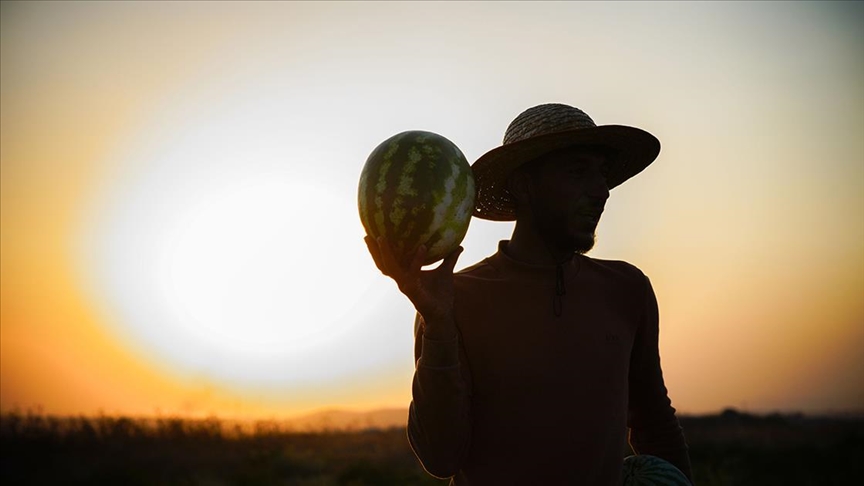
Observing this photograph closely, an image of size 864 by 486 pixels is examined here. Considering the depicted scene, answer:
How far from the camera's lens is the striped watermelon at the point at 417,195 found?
8.50 feet

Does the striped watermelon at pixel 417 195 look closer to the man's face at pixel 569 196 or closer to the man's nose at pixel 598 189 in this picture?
→ the man's face at pixel 569 196

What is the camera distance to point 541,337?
114 inches

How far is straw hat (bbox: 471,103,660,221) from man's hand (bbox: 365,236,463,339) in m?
0.70

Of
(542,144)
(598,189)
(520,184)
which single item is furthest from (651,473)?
(542,144)

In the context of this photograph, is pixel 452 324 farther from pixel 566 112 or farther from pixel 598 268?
pixel 566 112

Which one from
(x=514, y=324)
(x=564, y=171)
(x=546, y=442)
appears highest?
(x=564, y=171)

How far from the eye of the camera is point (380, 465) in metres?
16.8

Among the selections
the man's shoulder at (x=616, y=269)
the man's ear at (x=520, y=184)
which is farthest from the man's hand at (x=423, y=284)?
the man's shoulder at (x=616, y=269)

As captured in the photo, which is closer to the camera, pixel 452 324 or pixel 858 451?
pixel 452 324

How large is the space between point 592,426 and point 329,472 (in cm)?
1481

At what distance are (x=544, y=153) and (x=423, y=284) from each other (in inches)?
35.8

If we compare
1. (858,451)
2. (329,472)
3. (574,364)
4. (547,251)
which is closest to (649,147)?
(547,251)

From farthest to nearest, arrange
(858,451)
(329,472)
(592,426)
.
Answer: (858,451), (329,472), (592,426)

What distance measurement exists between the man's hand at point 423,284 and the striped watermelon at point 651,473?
4.21 ft
